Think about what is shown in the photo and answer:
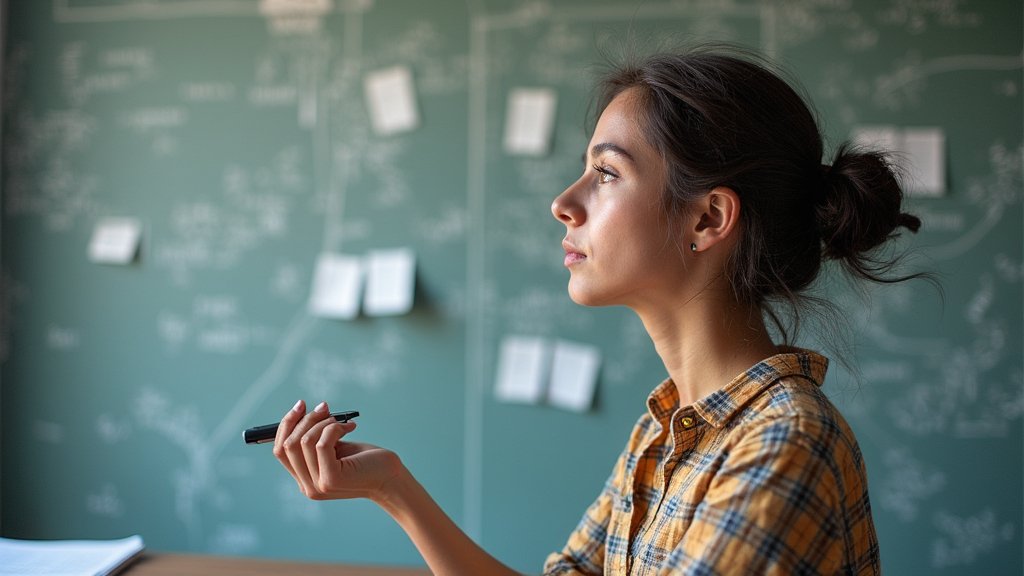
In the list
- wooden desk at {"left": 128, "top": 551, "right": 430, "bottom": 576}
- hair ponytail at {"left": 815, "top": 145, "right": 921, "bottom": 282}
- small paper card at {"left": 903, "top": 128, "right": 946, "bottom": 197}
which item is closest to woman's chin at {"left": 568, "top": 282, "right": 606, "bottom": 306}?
hair ponytail at {"left": 815, "top": 145, "right": 921, "bottom": 282}

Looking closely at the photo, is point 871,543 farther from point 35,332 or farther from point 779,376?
point 35,332

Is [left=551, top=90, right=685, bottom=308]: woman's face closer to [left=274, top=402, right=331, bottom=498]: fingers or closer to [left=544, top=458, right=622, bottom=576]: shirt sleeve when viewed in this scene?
[left=544, top=458, right=622, bottom=576]: shirt sleeve

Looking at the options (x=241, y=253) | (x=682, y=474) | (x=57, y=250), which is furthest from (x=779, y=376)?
(x=57, y=250)

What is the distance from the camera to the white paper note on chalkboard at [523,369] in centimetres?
266

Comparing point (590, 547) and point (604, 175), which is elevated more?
point (604, 175)

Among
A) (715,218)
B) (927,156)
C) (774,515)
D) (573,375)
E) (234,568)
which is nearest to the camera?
(774,515)

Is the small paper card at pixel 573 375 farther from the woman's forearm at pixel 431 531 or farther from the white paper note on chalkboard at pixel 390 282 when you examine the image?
the woman's forearm at pixel 431 531

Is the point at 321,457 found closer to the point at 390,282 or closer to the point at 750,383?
the point at 750,383

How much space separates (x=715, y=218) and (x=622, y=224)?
0.44 ft

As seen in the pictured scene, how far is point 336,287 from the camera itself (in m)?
2.74

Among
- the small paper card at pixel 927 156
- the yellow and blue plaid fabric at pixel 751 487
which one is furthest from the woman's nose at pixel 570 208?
the small paper card at pixel 927 156

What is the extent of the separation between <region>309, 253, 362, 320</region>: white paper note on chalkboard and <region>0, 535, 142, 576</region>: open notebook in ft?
4.60

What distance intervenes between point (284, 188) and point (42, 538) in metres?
1.50

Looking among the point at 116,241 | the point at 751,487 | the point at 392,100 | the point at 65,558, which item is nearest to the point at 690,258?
the point at 751,487
